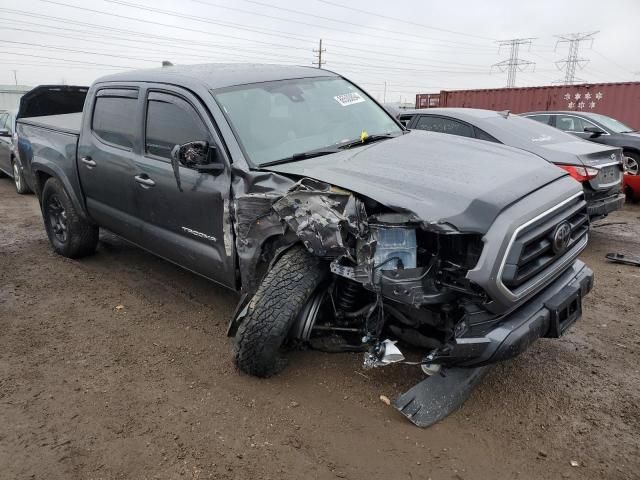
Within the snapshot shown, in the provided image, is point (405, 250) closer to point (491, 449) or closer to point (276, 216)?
point (276, 216)

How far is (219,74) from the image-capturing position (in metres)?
3.77

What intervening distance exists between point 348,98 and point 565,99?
15543mm

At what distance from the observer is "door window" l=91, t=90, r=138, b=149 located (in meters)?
4.13

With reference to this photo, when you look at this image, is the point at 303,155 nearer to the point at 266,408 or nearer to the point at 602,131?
the point at 266,408

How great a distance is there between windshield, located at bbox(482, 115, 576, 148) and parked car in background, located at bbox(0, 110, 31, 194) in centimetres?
818

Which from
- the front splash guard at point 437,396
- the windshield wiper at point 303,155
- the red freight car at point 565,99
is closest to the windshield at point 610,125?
the red freight car at point 565,99

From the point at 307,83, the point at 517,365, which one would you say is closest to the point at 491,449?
the point at 517,365

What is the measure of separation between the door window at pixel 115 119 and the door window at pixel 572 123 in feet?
28.8

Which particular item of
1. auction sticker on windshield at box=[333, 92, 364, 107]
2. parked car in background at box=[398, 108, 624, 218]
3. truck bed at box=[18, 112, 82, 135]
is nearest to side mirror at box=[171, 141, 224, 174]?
auction sticker on windshield at box=[333, 92, 364, 107]

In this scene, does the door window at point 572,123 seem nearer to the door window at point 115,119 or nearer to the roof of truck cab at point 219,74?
the roof of truck cab at point 219,74

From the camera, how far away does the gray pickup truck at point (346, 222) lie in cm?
250

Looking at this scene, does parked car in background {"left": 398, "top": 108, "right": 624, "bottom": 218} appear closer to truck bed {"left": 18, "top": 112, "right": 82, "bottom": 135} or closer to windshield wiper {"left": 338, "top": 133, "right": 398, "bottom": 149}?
windshield wiper {"left": 338, "top": 133, "right": 398, "bottom": 149}

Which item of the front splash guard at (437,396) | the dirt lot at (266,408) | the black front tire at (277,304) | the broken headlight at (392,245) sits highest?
the broken headlight at (392,245)

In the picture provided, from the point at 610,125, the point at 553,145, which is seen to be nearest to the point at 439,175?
the point at 553,145
